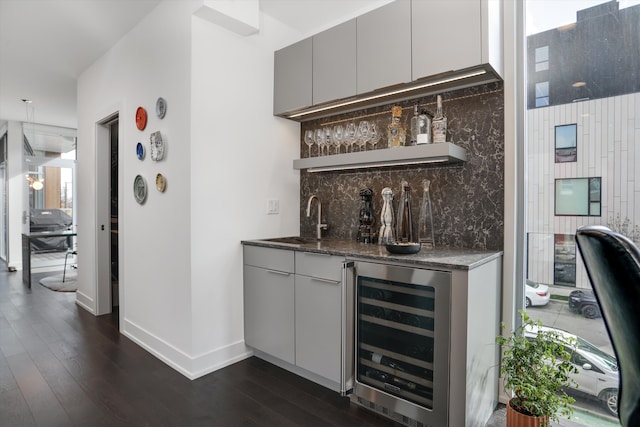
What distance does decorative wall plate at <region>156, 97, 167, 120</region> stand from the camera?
2.75m

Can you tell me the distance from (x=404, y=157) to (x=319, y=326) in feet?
3.93

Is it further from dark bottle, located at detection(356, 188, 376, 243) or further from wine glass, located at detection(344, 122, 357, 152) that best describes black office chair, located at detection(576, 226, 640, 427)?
wine glass, located at detection(344, 122, 357, 152)

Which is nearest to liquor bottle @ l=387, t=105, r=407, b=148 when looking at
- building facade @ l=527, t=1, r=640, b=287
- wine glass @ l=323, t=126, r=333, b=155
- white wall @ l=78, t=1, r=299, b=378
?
wine glass @ l=323, t=126, r=333, b=155

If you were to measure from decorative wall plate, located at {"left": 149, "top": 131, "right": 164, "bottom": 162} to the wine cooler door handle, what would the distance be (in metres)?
1.68

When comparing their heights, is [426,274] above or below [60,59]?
below

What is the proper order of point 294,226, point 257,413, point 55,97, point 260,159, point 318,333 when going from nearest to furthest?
1. point 257,413
2. point 318,333
3. point 260,159
4. point 294,226
5. point 55,97

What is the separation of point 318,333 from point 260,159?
1.45 meters

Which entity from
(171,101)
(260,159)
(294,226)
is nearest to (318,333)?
(294,226)

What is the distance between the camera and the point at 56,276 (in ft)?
19.8

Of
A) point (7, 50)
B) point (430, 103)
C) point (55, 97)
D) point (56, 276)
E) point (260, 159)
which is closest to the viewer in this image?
Result: point (430, 103)

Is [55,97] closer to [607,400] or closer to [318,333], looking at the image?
[318,333]

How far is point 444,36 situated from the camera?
2.11m

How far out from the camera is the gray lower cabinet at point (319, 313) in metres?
2.23

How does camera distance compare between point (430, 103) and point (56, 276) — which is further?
point (56, 276)
